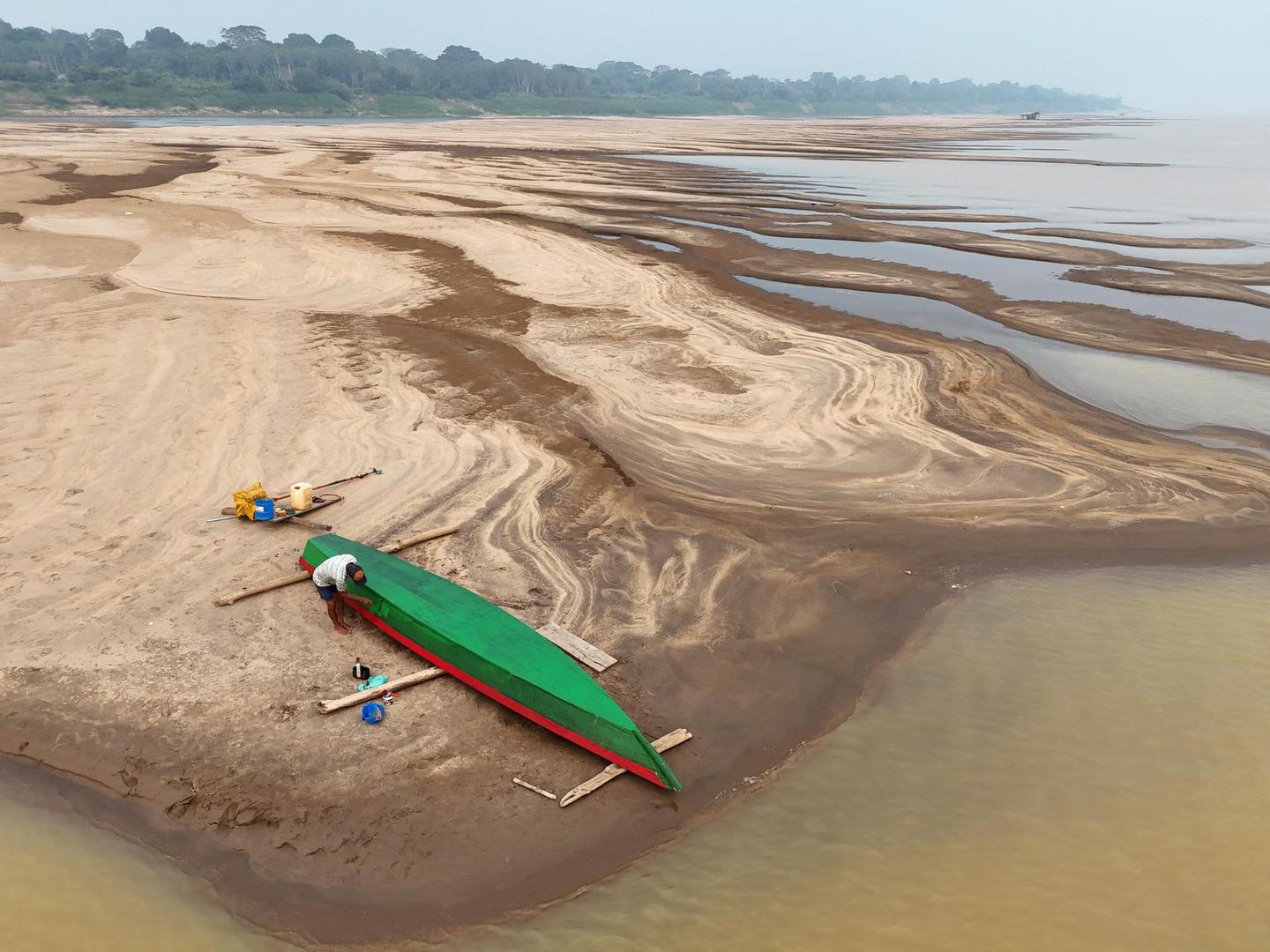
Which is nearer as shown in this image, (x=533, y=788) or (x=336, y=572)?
(x=533, y=788)

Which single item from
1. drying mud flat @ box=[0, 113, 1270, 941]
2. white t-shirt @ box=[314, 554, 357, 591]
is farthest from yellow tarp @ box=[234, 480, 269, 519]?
white t-shirt @ box=[314, 554, 357, 591]

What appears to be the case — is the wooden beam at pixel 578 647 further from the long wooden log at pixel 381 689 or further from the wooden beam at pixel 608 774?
the long wooden log at pixel 381 689

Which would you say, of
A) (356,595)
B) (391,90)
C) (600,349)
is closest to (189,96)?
(391,90)

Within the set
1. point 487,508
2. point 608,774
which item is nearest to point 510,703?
point 608,774

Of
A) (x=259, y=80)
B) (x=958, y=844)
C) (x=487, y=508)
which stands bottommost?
(x=958, y=844)

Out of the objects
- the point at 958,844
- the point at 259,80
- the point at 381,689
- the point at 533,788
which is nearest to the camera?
the point at 958,844

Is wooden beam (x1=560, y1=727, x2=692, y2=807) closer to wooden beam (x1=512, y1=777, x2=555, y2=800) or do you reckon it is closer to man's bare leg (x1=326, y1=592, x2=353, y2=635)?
wooden beam (x1=512, y1=777, x2=555, y2=800)

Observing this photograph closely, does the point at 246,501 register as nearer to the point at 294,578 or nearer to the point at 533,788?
the point at 294,578
